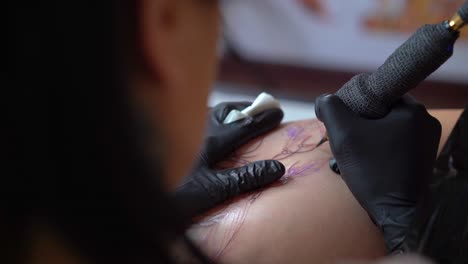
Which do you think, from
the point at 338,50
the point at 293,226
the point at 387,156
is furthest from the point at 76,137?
the point at 338,50

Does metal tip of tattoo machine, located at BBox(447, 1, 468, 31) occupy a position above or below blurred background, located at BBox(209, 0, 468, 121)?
above

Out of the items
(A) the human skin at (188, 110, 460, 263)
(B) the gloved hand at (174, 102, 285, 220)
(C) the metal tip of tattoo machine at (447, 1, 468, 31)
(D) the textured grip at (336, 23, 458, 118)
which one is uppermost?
(C) the metal tip of tattoo machine at (447, 1, 468, 31)

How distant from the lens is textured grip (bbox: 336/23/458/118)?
0.74m

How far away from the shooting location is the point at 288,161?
2.92 ft

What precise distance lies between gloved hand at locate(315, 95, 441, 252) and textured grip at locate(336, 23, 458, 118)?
19mm

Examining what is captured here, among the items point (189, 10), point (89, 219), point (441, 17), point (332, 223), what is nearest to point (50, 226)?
point (89, 219)

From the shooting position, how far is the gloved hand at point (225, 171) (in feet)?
2.63

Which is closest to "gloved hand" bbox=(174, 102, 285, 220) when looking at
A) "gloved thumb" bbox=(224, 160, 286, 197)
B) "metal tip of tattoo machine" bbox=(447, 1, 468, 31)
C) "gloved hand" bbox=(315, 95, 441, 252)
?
"gloved thumb" bbox=(224, 160, 286, 197)

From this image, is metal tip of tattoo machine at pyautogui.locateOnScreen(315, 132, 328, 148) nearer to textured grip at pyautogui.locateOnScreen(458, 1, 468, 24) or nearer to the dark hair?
textured grip at pyautogui.locateOnScreen(458, 1, 468, 24)

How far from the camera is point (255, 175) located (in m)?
0.82

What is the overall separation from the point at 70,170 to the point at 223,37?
0.59 feet

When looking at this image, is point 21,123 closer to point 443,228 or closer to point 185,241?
point 185,241

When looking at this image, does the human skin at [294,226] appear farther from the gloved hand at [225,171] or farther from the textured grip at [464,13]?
the textured grip at [464,13]

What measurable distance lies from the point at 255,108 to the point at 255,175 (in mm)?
182
